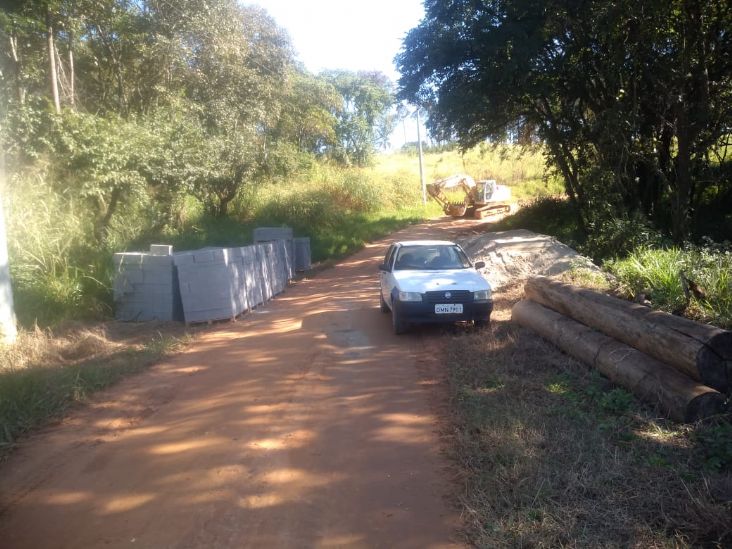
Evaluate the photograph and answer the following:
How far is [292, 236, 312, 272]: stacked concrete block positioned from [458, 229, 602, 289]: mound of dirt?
6.33m

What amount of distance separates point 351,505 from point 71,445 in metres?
2.87

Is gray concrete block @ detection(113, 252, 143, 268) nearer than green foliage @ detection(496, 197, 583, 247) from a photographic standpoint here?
Yes

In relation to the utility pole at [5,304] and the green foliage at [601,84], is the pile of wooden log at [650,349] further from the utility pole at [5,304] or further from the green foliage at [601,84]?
the green foliage at [601,84]

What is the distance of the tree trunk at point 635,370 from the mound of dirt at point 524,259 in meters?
4.65

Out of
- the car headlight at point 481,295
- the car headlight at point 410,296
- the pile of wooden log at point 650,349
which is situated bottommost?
the pile of wooden log at point 650,349

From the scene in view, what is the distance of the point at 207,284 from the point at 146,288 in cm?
109

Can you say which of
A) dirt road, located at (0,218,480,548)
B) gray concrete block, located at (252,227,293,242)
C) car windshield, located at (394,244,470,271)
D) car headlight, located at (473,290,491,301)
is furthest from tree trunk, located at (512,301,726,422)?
gray concrete block, located at (252,227,293,242)

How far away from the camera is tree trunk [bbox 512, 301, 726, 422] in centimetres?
482

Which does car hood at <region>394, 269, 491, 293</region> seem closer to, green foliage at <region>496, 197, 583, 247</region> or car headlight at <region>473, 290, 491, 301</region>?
car headlight at <region>473, 290, 491, 301</region>

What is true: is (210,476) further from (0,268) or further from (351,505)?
(0,268)

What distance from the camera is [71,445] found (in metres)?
5.21

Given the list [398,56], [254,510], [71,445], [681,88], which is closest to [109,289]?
[71,445]

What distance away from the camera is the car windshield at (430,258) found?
9.91m

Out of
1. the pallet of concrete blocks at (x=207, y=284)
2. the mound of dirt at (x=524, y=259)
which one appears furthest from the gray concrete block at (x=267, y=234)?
the pallet of concrete blocks at (x=207, y=284)
